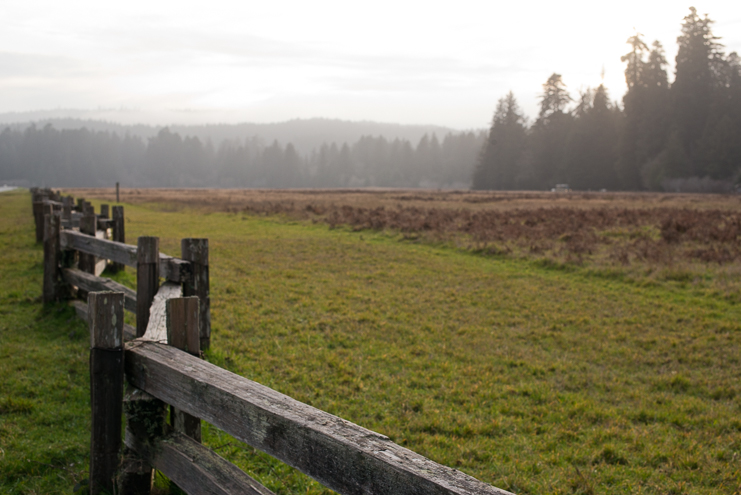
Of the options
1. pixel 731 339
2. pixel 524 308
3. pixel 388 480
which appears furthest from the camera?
pixel 524 308

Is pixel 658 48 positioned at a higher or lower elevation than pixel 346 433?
higher

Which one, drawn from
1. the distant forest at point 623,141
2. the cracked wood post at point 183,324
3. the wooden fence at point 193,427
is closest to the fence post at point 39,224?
the wooden fence at point 193,427

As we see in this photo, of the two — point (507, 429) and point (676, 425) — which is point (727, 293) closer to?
point (676, 425)

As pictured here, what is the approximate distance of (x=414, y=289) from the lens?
1029 centimetres

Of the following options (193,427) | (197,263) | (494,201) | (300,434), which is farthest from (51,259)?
(494,201)

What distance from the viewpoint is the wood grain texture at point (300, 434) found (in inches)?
58.6

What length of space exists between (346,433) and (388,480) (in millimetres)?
246

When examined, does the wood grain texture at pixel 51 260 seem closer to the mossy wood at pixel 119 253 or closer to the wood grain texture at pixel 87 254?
the mossy wood at pixel 119 253

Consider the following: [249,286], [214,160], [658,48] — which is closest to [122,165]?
[214,160]

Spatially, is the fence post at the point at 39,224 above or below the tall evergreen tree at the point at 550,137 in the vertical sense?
below

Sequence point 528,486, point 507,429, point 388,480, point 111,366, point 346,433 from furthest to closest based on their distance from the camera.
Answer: point 507,429 → point 528,486 → point 111,366 → point 346,433 → point 388,480

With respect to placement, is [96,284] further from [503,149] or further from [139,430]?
[503,149]

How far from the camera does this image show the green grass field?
3973 mm

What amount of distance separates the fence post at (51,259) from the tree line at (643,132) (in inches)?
2402
